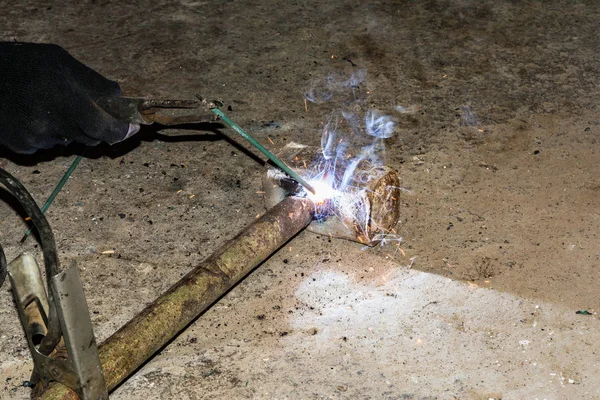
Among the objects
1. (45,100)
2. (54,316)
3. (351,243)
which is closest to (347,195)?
(351,243)

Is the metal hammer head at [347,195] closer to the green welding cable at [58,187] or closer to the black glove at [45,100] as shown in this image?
the black glove at [45,100]

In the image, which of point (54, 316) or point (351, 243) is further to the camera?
point (351, 243)

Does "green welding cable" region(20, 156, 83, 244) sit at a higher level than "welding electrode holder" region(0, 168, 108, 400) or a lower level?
lower

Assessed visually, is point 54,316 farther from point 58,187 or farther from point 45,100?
point 58,187

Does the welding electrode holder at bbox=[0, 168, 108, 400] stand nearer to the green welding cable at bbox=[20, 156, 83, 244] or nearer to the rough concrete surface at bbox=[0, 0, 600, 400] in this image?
the rough concrete surface at bbox=[0, 0, 600, 400]

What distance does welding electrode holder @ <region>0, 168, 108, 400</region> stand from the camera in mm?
2215

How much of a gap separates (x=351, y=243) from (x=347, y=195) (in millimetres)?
340

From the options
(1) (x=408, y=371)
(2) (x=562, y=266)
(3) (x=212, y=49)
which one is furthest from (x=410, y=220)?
(3) (x=212, y=49)

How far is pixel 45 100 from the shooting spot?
283cm

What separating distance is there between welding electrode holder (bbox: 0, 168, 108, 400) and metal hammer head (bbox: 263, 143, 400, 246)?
49.8 inches

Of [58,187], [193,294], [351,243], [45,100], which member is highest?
[45,100]

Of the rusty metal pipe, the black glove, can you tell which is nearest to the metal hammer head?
the rusty metal pipe

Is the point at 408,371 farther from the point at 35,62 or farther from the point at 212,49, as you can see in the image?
the point at 212,49

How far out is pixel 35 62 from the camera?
2.84 metres
